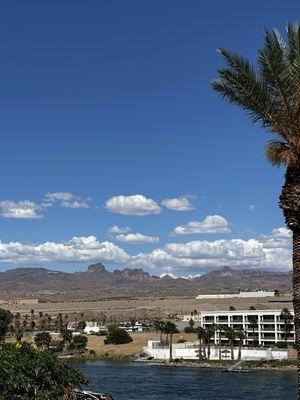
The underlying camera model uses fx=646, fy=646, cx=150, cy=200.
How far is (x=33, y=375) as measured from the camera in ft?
73.5

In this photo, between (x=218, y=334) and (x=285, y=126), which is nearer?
(x=285, y=126)

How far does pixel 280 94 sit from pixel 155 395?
63.7 m

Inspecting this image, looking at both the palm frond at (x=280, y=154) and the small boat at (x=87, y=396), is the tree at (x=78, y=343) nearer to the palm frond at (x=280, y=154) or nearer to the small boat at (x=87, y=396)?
the small boat at (x=87, y=396)

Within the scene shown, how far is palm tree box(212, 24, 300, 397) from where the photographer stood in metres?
15.4

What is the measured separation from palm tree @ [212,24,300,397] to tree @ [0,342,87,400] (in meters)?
9.89

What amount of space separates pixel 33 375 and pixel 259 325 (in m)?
108

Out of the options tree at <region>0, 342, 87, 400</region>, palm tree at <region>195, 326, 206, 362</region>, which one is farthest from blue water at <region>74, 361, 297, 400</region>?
tree at <region>0, 342, 87, 400</region>

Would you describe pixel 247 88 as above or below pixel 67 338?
above

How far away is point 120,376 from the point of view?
96.2 metres

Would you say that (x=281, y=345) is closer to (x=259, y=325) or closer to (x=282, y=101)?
(x=259, y=325)

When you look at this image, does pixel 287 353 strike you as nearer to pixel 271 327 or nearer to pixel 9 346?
→ pixel 271 327

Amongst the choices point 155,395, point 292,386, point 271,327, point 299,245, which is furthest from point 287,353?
point 299,245

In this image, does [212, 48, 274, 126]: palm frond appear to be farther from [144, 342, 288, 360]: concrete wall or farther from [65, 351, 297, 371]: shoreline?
[144, 342, 288, 360]: concrete wall

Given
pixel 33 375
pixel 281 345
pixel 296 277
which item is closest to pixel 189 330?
pixel 281 345
